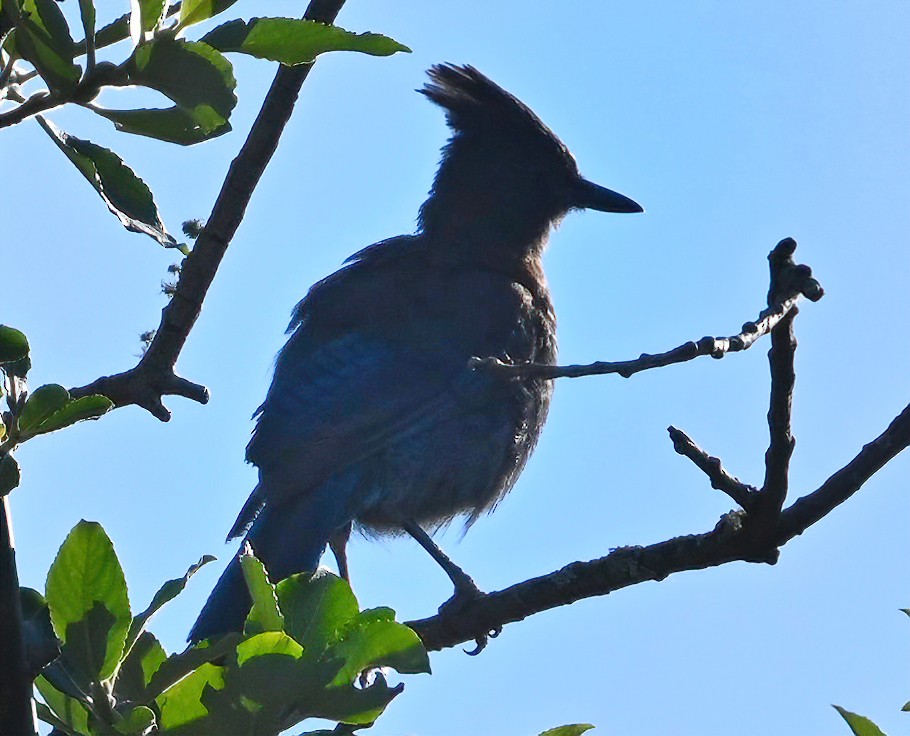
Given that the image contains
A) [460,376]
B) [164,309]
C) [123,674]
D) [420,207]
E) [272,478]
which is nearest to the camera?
[123,674]

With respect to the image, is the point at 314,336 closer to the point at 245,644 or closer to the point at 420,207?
the point at 420,207

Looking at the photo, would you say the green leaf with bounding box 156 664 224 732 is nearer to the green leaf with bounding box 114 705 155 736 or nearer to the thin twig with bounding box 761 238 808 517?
the green leaf with bounding box 114 705 155 736

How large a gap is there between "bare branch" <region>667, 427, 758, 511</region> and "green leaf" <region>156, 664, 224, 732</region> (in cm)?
125

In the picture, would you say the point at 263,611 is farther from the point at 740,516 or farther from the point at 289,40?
the point at 740,516

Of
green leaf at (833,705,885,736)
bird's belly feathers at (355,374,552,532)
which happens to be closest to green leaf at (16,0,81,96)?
green leaf at (833,705,885,736)

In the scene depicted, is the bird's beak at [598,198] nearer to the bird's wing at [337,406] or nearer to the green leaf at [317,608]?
the bird's wing at [337,406]

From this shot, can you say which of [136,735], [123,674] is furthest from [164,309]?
[136,735]

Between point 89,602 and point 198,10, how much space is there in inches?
30.5

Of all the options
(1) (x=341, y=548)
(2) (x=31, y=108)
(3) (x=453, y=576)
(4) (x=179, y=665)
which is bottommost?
(4) (x=179, y=665)

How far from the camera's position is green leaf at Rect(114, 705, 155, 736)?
1.61 m

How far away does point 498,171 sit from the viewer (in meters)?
6.88

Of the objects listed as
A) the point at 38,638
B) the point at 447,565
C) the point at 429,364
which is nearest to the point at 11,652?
the point at 38,638

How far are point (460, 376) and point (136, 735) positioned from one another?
12.9 ft

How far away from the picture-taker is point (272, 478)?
4.83 meters
